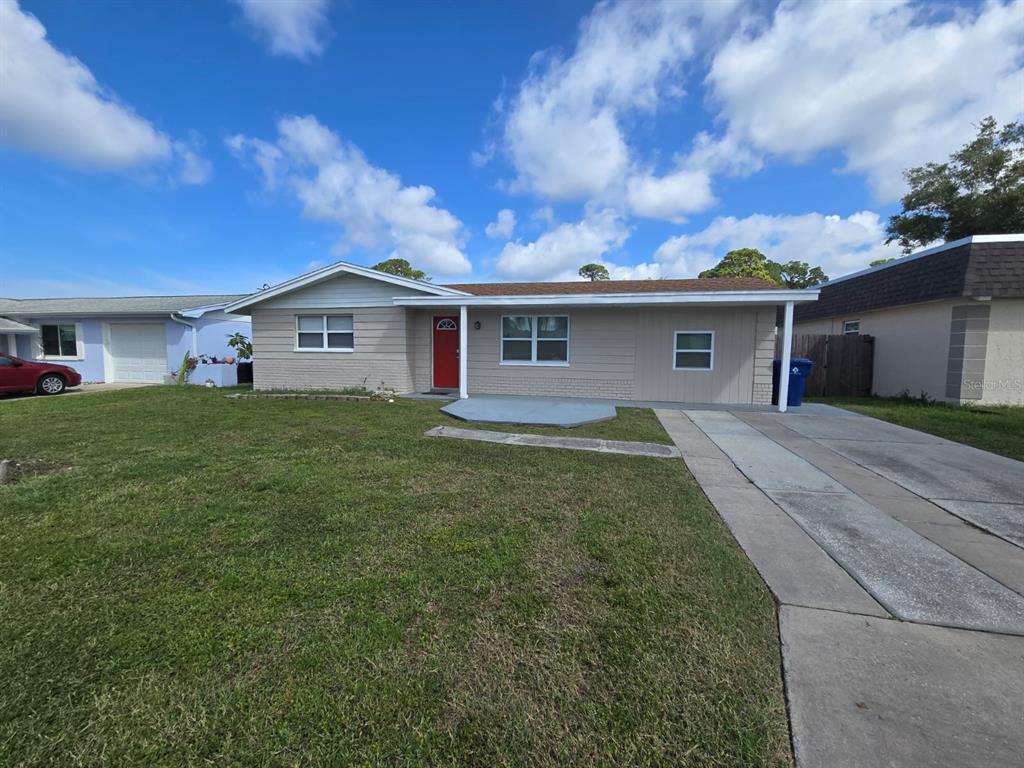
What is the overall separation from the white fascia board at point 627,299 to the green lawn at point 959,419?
3185mm

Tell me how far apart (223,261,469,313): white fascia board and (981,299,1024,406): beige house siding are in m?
12.7

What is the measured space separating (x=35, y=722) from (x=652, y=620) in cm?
275

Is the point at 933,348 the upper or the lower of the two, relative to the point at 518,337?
lower

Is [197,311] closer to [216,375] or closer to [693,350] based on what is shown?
[216,375]

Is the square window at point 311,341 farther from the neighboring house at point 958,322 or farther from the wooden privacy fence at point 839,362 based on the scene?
the neighboring house at point 958,322

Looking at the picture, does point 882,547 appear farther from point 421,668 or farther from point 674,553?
point 421,668

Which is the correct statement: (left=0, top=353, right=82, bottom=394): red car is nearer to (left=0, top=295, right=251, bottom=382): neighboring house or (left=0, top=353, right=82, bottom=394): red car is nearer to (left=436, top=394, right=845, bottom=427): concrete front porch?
(left=0, top=295, right=251, bottom=382): neighboring house

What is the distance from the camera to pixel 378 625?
2404 mm

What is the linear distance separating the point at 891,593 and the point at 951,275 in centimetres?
1238

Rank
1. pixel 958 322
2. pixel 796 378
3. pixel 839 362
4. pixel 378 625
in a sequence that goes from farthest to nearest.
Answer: pixel 839 362
pixel 958 322
pixel 796 378
pixel 378 625

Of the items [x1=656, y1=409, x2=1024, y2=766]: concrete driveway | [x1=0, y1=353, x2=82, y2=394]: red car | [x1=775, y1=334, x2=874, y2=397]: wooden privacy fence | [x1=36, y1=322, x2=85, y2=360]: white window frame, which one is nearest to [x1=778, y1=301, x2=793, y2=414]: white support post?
[x1=656, y1=409, x2=1024, y2=766]: concrete driveway

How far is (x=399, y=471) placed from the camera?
5.24 metres

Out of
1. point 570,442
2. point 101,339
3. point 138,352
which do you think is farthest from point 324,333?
point 101,339

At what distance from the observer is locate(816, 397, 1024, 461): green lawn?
7128 mm
